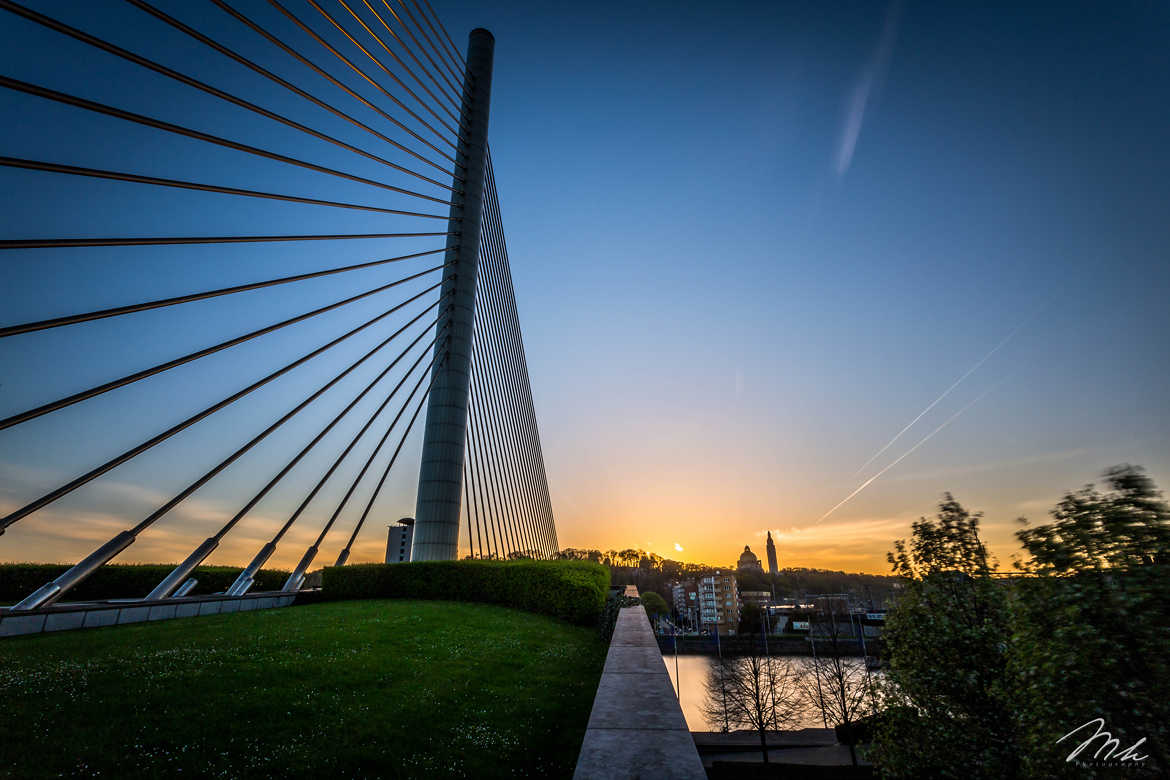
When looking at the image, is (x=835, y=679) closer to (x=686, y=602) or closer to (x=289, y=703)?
(x=289, y=703)

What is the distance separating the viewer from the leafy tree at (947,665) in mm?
5680

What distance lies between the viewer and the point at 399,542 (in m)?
19.5

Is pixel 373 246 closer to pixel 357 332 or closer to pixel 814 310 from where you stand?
pixel 357 332

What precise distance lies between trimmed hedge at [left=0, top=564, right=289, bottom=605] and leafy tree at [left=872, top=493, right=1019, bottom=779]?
20760mm

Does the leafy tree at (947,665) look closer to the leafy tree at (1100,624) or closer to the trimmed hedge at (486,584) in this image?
the leafy tree at (1100,624)

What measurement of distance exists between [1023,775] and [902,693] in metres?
2.60

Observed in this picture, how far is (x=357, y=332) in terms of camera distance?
1250 centimetres

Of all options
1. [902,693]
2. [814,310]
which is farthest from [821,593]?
[902,693]

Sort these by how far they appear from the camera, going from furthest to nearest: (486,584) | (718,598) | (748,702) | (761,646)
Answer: (718,598)
(761,646)
(748,702)
(486,584)

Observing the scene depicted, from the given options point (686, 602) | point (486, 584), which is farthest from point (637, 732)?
point (686, 602)

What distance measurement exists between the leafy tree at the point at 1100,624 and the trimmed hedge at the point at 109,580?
22.1 m

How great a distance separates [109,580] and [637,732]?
70.5 feet

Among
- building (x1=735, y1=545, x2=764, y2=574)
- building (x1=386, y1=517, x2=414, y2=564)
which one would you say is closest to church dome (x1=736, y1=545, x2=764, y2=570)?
building (x1=735, y1=545, x2=764, y2=574)

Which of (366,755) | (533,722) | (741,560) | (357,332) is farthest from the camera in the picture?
(741,560)
